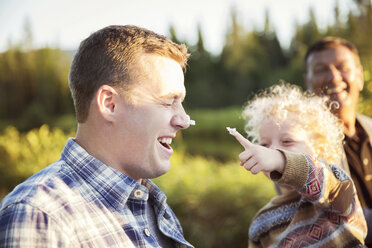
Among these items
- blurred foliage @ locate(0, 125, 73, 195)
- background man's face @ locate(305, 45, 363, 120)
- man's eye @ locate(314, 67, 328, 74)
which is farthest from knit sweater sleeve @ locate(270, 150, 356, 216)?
blurred foliage @ locate(0, 125, 73, 195)

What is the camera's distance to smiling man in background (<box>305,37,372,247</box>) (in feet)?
9.41

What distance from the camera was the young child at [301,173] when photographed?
189 centimetres

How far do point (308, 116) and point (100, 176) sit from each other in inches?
61.2

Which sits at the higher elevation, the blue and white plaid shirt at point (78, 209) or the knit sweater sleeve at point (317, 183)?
the blue and white plaid shirt at point (78, 209)

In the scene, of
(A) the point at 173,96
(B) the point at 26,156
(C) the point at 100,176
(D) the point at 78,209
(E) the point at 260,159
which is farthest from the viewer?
(B) the point at 26,156

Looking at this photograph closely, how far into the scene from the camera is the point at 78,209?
136 centimetres

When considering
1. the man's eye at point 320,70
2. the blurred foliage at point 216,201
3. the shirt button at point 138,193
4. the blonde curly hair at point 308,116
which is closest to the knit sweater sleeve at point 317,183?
the blonde curly hair at point 308,116

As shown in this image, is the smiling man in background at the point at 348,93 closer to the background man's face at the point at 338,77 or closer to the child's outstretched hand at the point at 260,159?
the background man's face at the point at 338,77

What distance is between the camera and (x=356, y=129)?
10.1 feet

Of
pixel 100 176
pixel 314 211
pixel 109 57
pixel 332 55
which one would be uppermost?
pixel 109 57

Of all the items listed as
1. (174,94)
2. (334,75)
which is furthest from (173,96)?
(334,75)

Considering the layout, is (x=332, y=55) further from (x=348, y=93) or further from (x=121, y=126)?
(x=121, y=126)

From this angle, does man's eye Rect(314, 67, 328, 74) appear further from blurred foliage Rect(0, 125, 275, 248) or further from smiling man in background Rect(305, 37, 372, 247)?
blurred foliage Rect(0, 125, 275, 248)

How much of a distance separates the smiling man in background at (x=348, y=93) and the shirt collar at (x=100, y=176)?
74.6 inches
